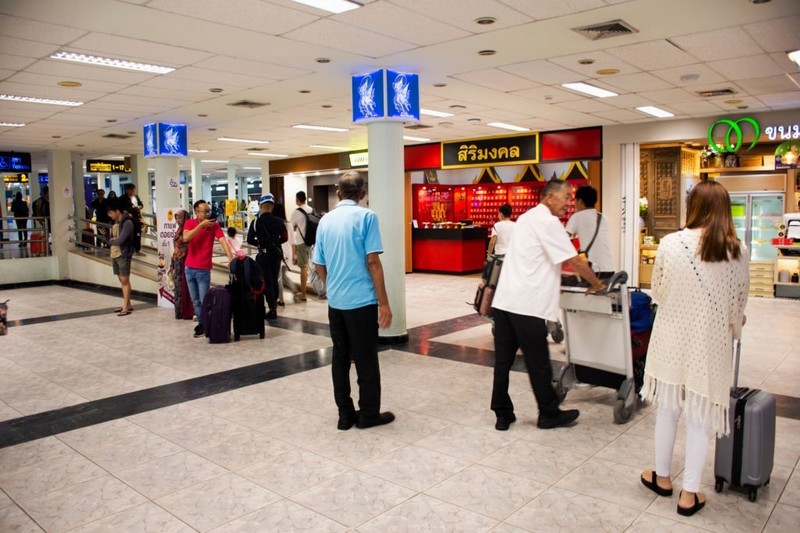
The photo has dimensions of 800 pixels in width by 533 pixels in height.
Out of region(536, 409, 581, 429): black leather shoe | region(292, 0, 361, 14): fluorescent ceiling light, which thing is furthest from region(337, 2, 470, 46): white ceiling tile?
region(536, 409, 581, 429): black leather shoe

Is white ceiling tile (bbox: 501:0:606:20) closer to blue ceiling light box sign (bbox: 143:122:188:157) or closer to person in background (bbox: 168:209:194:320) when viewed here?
person in background (bbox: 168:209:194:320)

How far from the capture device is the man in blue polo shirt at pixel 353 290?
3900mm

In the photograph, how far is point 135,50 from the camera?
222 inches

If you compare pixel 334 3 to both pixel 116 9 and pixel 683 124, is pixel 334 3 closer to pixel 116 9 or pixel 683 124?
pixel 116 9

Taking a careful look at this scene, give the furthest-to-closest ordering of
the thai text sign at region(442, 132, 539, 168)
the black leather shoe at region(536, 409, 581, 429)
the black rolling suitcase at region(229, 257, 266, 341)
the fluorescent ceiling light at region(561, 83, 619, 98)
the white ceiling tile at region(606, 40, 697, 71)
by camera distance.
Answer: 1. the thai text sign at region(442, 132, 539, 168)
2. the fluorescent ceiling light at region(561, 83, 619, 98)
3. the black rolling suitcase at region(229, 257, 266, 341)
4. the white ceiling tile at region(606, 40, 697, 71)
5. the black leather shoe at region(536, 409, 581, 429)

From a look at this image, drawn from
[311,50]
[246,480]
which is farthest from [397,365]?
[311,50]

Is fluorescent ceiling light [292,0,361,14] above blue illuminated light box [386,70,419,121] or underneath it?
above

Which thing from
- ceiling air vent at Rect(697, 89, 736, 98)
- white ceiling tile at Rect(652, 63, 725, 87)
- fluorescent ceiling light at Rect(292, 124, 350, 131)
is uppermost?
fluorescent ceiling light at Rect(292, 124, 350, 131)

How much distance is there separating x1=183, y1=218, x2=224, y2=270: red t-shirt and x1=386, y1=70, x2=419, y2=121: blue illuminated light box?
98.4 inches

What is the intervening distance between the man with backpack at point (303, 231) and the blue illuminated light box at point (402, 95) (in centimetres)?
317

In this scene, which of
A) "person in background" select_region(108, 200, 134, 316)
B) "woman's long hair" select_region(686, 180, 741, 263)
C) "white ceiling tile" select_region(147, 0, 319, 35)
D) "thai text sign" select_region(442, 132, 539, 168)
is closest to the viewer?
"woman's long hair" select_region(686, 180, 741, 263)

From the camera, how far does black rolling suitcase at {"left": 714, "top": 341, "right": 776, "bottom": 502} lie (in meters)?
2.93

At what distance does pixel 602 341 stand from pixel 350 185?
80.6 inches

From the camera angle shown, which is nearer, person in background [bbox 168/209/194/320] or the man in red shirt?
the man in red shirt
